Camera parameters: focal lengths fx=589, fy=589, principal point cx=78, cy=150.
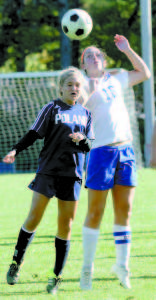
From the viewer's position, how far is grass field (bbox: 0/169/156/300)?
4.55 m

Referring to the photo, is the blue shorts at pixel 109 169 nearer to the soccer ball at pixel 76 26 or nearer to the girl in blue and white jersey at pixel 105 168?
the girl in blue and white jersey at pixel 105 168

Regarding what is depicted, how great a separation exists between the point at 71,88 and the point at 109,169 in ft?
2.32

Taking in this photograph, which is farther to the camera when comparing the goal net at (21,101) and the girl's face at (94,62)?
the goal net at (21,101)

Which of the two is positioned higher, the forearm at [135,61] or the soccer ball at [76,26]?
the soccer ball at [76,26]

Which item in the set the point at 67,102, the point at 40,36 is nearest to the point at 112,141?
the point at 67,102

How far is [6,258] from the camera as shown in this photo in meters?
5.94

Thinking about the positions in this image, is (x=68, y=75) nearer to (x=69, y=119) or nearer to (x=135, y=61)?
(x=69, y=119)

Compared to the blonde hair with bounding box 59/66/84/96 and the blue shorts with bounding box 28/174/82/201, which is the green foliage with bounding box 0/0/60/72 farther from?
the blue shorts with bounding box 28/174/82/201

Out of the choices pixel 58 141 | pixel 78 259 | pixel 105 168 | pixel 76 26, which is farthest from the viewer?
pixel 76 26

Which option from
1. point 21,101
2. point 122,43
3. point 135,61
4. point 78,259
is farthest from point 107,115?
point 21,101

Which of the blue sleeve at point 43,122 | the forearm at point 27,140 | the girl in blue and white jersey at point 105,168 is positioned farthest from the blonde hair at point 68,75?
the forearm at point 27,140

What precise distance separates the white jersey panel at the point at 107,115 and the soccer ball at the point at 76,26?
142cm

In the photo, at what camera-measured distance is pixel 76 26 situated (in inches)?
243

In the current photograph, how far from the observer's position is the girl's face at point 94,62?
A: 15.6ft
